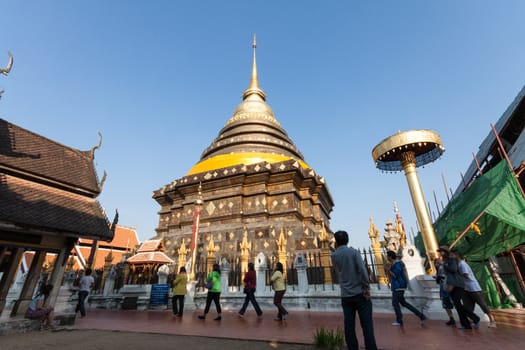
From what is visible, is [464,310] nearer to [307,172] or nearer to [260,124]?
[307,172]

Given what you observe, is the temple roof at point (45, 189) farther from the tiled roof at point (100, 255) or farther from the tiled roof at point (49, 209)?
the tiled roof at point (100, 255)

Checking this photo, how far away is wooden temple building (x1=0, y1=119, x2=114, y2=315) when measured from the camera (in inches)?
256

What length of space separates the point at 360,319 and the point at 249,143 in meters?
18.2

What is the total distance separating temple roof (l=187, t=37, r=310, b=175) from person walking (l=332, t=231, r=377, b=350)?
1514cm

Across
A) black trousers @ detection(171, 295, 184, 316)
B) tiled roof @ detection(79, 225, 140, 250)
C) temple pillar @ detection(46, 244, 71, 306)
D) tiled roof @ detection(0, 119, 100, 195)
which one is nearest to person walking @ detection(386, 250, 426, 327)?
black trousers @ detection(171, 295, 184, 316)

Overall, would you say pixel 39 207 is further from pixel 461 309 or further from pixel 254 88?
pixel 254 88

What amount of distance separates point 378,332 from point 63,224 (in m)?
7.84

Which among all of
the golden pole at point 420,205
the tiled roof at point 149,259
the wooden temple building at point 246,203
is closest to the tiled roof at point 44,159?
the wooden temple building at point 246,203

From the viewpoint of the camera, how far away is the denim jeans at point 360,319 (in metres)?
→ 3.08

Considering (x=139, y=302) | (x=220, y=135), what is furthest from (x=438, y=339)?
(x=220, y=135)

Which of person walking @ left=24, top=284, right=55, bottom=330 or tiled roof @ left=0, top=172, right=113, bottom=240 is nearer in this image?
person walking @ left=24, top=284, right=55, bottom=330

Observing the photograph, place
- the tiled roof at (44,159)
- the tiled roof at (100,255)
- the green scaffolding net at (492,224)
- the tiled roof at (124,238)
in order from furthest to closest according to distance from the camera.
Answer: the tiled roof at (124,238)
the tiled roof at (100,255)
the green scaffolding net at (492,224)
the tiled roof at (44,159)

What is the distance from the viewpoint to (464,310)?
5031 mm

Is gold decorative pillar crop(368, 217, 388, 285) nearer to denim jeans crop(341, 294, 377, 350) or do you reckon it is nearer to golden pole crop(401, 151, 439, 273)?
golden pole crop(401, 151, 439, 273)
